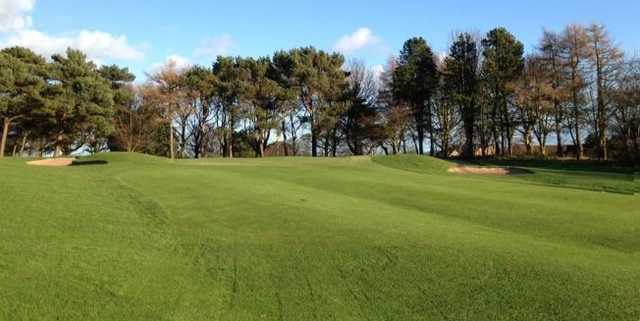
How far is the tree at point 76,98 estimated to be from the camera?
42.1 metres

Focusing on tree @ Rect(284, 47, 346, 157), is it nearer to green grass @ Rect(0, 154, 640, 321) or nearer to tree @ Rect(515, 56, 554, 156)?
tree @ Rect(515, 56, 554, 156)

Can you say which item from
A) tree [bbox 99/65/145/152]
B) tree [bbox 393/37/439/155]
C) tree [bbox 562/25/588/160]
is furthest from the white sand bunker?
tree [bbox 99/65/145/152]

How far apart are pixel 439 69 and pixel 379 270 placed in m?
52.9

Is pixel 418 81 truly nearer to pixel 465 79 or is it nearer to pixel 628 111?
pixel 465 79

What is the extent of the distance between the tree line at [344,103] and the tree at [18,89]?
0.35 ft

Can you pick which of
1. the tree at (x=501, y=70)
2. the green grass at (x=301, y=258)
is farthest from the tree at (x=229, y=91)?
the green grass at (x=301, y=258)

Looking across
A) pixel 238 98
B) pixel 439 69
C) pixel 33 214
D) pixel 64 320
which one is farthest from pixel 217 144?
pixel 64 320

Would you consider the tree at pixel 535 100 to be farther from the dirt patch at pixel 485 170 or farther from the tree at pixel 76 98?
the tree at pixel 76 98

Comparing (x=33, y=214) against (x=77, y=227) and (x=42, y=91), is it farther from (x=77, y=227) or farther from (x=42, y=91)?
(x=42, y=91)

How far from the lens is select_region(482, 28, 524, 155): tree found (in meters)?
49.6

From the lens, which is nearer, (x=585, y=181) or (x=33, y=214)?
(x=33, y=214)

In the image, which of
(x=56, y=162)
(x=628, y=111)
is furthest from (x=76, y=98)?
(x=628, y=111)

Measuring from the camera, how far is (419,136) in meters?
56.7

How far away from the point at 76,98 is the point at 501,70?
138ft
